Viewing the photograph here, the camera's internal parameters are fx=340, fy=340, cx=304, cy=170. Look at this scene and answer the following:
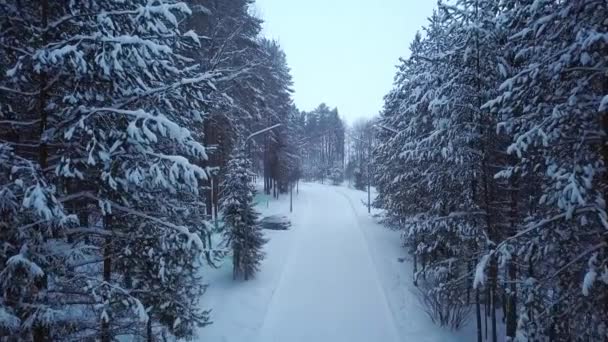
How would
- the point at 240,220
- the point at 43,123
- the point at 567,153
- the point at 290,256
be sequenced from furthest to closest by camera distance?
1. the point at 290,256
2. the point at 240,220
3. the point at 567,153
4. the point at 43,123

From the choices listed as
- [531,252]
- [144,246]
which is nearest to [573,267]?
[531,252]

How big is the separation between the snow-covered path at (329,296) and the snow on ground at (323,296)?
0.04m

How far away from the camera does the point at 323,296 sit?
15938mm

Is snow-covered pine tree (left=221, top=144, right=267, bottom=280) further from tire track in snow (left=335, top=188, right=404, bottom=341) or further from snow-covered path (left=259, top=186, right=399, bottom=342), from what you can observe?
tire track in snow (left=335, top=188, right=404, bottom=341)

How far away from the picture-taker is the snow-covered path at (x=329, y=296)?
511 inches

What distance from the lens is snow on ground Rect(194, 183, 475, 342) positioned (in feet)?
42.1

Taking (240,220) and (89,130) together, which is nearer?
(89,130)

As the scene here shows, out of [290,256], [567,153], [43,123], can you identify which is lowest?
[290,256]

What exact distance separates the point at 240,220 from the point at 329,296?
218 inches

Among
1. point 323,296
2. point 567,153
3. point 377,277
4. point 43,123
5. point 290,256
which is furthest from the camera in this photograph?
point 290,256

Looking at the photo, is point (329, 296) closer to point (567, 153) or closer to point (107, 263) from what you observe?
point (107, 263)

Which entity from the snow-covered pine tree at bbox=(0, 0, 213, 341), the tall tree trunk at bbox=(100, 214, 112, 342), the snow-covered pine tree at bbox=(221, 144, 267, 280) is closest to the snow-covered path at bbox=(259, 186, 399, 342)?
the snow-covered pine tree at bbox=(221, 144, 267, 280)

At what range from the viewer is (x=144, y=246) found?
6719mm

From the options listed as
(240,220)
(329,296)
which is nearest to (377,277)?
(329,296)
